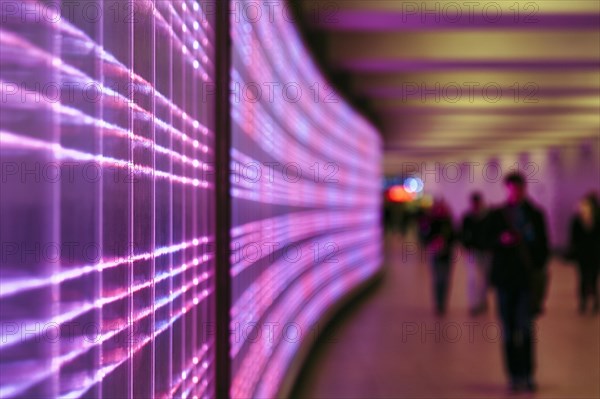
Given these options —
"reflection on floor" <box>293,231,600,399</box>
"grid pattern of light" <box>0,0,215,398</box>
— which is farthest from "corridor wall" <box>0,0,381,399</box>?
"reflection on floor" <box>293,231,600,399</box>

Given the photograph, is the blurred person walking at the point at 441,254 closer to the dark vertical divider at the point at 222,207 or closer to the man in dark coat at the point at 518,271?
the man in dark coat at the point at 518,271

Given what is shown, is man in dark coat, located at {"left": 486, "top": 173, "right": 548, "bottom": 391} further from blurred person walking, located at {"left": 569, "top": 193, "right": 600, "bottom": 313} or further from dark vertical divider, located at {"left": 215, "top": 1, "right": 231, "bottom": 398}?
blurred person walking, located at {"left": 569, "top": 193, "right": 600, "bottom": 313}

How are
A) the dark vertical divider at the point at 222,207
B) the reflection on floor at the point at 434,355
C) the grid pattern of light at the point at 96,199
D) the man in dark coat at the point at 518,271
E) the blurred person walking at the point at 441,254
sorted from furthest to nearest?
1. the blurred person walking at the point at 441,254
2. the reflection on floor at the point at 434,355
3. the man in dark coat at the point at 518,271
4. the dark vertical divider at the point at 222,207
5. the grid pattern of light at the point at 96,199

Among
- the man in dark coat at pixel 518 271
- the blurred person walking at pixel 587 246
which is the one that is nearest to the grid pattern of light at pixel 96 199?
the man in dark coat at pixel 518 271

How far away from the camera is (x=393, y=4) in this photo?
842 centimetres

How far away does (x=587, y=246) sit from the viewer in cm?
1302

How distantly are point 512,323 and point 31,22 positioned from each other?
245 inches

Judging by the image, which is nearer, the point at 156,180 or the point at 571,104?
the point at 156,180

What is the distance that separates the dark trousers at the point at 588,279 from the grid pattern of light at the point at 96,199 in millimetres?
10832

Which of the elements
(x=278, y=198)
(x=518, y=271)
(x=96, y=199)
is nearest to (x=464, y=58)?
(x=518, y=271)

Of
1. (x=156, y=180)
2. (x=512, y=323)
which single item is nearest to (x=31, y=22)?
(x=156, y=180)

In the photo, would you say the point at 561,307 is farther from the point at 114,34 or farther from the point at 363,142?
the point at 114,34

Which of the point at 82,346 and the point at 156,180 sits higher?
the point at 156,180

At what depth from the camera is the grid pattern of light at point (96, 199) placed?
138 centimetres
